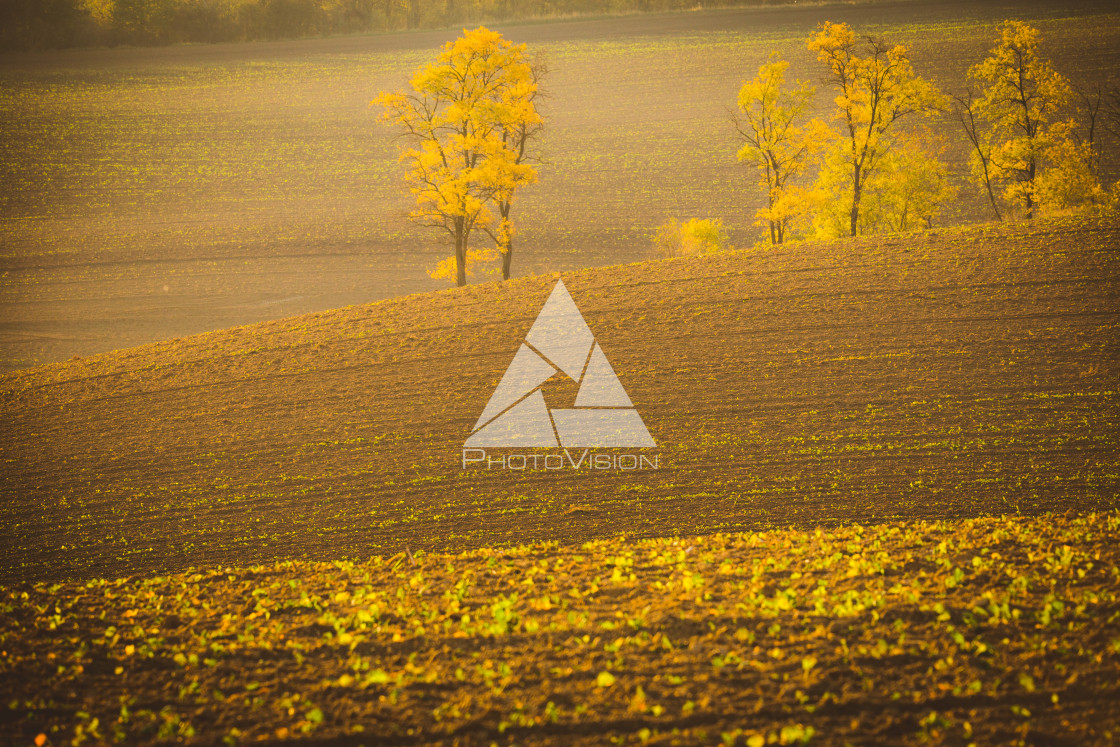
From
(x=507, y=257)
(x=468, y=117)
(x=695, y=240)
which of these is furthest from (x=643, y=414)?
(x=695, y=240)

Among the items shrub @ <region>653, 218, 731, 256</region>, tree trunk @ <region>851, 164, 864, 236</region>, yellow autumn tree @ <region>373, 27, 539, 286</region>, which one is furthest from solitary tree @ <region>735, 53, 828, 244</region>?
yellow autumn tree @ <region>373, 27, 539, 286</region>

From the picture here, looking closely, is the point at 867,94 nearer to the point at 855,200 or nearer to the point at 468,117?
the point at 855,200

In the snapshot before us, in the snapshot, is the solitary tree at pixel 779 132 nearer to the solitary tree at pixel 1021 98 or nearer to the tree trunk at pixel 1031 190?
the solitary tree at pixel 1021 98

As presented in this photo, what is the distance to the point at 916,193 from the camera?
28328 mm

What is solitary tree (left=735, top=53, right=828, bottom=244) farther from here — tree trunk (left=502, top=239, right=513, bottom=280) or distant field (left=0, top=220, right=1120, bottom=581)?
tree trunk (left=502, top=239, right=513, bottom=280)

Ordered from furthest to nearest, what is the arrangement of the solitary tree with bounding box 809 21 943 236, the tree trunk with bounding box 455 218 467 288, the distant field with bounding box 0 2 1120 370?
the distant field with bounding box 0 2 1120 370
the solitary tree with bounding box 809 21 943 236
the tree trunk with bounding box 455 218 467 288

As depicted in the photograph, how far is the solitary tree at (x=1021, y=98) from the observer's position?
25.7m

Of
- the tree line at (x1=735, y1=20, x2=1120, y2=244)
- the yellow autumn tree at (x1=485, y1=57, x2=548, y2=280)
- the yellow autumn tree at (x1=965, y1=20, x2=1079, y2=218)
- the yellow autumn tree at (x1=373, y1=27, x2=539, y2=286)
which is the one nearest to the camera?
the yellow autumn tree at (x1=373, y1=27, x2=539, y2=286)

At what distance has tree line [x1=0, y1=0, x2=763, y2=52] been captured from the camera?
52.2 metres

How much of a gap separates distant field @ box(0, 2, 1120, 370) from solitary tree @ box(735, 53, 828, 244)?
719 cm

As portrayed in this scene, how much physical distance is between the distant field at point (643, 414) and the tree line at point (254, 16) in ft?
153

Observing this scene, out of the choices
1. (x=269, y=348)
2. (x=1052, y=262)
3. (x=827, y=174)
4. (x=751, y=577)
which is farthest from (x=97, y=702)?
(x=827, y=174)

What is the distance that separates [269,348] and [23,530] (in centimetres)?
780

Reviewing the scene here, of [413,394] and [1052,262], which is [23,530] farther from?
[1052,262]
